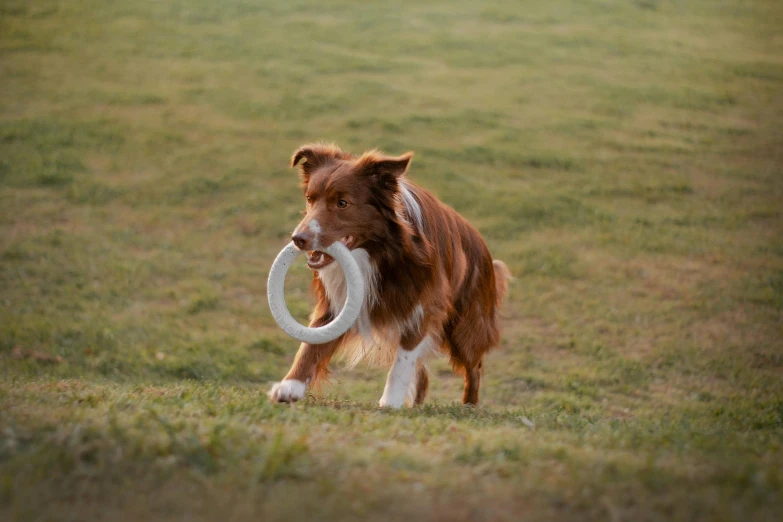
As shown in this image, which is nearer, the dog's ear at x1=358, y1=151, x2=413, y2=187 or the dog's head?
the dog's head

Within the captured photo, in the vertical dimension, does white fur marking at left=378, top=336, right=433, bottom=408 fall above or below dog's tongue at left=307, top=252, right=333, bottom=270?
below

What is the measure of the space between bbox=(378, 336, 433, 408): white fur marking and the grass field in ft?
1.18

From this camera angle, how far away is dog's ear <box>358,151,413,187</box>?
6613mm

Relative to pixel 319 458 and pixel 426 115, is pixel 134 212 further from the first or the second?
pixel 319 458

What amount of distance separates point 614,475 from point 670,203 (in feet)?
44.6

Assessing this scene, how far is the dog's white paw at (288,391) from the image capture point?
6422 mm

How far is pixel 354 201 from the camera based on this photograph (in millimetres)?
6602

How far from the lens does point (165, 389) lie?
687 cm

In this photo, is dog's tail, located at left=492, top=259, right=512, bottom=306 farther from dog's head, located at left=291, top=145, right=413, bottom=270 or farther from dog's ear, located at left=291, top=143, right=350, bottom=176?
dog's ear, located at left=291, top=143, right=350, bottom=176

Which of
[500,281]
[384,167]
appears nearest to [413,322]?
[384,167]

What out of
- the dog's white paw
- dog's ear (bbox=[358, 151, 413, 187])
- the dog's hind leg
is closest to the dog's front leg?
the dog's white paw

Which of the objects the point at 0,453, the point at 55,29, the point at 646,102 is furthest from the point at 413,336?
the point at 55,29

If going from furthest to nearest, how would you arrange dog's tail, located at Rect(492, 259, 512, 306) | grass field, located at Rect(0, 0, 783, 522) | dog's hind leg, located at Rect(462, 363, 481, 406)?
1. dog's tail, located at Rect(492, 259, 512, 306)
2. dog's hind leg, located at Rect(462, 363, 481, 406)
3. grass field, located at Rect(0, 0, 783, 522)

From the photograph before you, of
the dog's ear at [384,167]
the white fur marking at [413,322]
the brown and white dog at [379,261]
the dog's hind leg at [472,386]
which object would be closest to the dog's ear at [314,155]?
the brown and white dog at [379,261]
